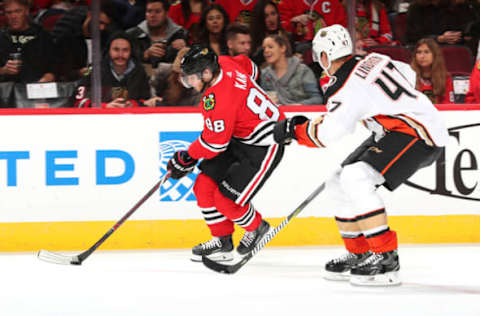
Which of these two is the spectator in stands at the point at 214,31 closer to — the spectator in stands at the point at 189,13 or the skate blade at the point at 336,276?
the spectator in stands at the point at 189,13

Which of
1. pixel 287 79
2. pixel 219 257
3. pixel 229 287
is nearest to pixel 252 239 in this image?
pixel 219 257

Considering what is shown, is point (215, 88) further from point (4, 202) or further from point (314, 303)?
point (4, 202)

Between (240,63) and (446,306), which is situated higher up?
(240,63)

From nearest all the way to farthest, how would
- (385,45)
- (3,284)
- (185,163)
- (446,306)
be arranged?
1. (446,306)
2. (3,284)
3. (185,163)
4. (385,45)

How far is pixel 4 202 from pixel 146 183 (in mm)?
810

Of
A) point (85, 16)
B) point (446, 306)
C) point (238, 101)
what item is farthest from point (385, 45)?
point (446, 306)

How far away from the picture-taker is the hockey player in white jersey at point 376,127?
3.28 meters

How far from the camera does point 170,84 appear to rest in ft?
15.3

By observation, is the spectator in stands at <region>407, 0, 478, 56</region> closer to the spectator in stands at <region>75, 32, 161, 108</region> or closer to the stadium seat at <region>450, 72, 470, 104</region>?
the stadium seat at <region>450, 72, 470, 104</region>

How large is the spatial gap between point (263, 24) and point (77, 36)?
1130 mm

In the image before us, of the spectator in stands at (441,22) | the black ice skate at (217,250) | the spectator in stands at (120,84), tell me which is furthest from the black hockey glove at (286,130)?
the spectator in stands at (441,22)

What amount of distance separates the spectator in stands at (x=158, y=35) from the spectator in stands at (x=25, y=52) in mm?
514

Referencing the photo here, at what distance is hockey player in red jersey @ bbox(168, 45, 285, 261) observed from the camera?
381 centimetres

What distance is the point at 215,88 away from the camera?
3.81 metres
